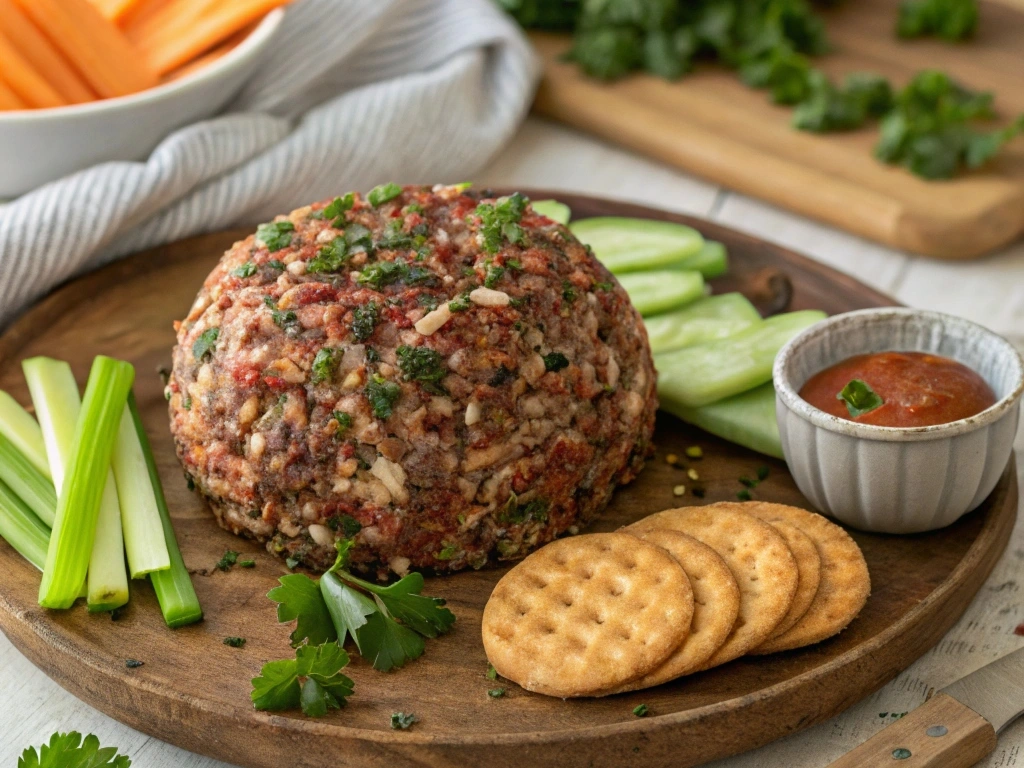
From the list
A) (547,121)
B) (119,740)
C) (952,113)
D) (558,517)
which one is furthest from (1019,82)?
(119,740)

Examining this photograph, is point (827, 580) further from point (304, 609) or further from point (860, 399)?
point (304, 609)

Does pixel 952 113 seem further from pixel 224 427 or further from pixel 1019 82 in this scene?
pixel 224 427

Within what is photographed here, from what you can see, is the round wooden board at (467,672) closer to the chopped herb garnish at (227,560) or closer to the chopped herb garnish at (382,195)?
the chopped herb garnish at (227,560)

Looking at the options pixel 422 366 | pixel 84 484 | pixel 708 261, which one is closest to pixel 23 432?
pixel 84 484

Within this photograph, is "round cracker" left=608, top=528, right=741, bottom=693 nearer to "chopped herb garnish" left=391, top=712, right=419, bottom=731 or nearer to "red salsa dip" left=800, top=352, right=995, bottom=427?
"chopped herb garnish" left=391, top=712, right=419, bottom=731

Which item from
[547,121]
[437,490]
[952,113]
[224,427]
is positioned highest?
[224,427]

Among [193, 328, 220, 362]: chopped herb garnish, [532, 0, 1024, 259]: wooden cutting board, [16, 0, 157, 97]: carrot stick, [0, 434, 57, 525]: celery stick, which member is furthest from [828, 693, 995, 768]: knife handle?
[16, 0, 157, 97]: carrot stick
